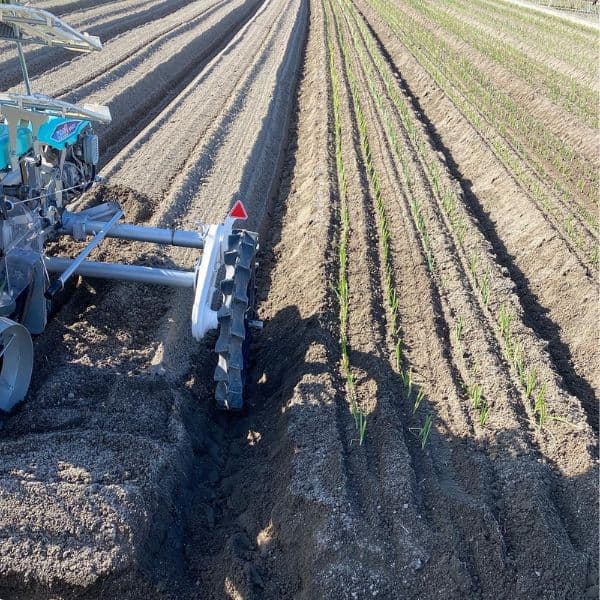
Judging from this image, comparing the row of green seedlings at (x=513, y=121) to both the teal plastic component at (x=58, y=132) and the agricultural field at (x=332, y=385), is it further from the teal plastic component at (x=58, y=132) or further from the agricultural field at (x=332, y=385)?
the teal plastic component at (x=58, y=132)

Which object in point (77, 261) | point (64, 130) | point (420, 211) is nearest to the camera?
point (64, 130)

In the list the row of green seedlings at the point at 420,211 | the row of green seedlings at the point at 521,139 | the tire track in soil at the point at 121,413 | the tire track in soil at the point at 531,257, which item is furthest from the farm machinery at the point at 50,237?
the row of green seedlings at the point at 521,139

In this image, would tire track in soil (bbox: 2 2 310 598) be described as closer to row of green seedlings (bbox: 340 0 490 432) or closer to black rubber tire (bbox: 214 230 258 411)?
black rubber tire (bbox: 214 230 258 411)

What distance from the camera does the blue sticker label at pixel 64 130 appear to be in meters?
5.05

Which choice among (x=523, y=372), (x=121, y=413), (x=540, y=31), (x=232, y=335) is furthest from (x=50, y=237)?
(x=540, y=31)

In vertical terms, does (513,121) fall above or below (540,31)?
below

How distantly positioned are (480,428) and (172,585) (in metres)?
2.71

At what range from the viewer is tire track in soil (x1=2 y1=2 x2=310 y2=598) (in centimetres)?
374

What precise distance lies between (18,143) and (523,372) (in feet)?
15.4

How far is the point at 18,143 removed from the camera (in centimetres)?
484

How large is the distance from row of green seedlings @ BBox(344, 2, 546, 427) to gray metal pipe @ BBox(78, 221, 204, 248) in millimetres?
2721

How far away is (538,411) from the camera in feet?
17.5

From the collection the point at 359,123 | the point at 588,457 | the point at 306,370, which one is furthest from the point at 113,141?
the point at 588,457

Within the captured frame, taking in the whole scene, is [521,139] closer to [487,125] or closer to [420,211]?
[487,125]
